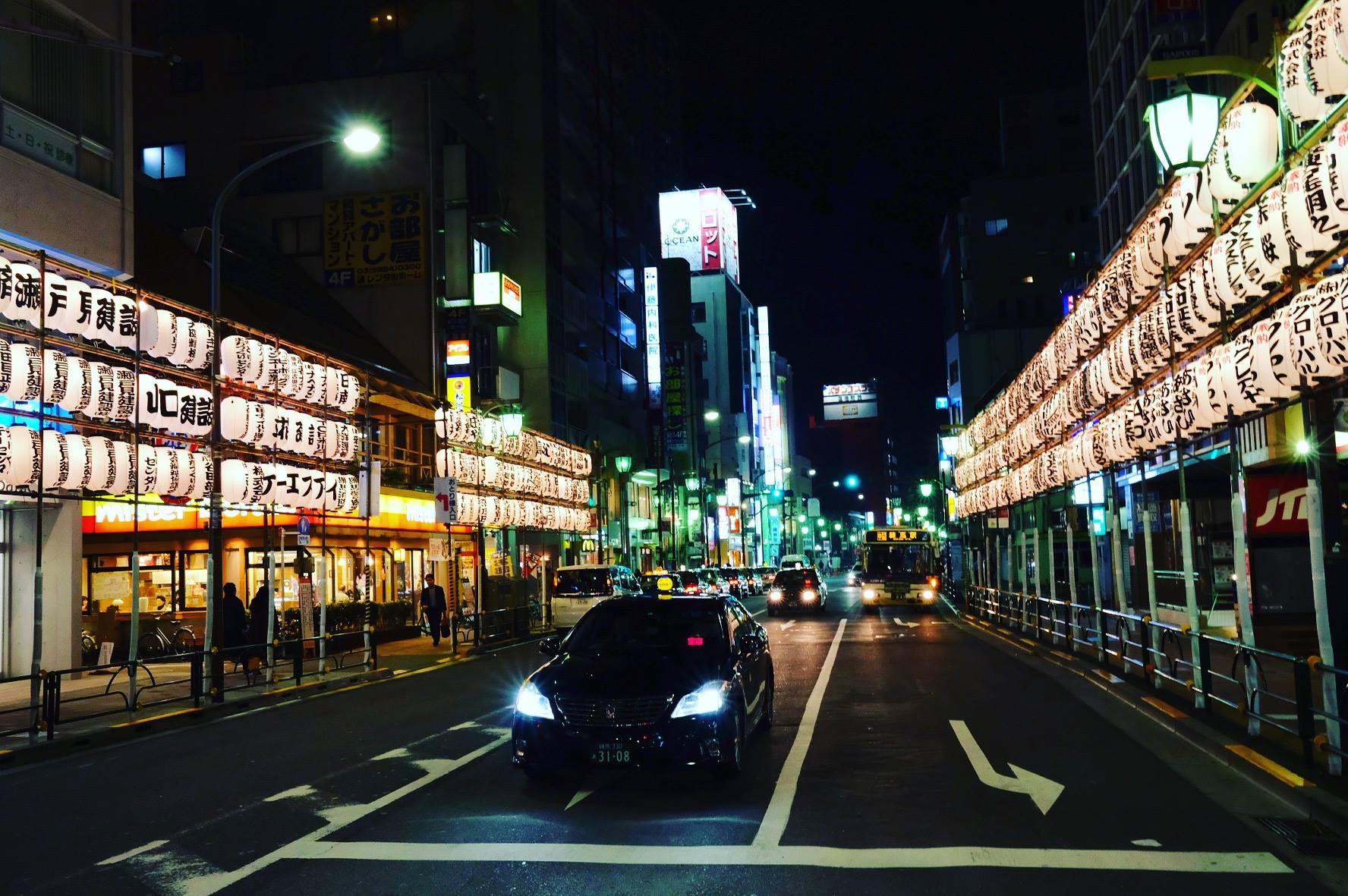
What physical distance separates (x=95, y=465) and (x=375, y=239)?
27795 millimetres

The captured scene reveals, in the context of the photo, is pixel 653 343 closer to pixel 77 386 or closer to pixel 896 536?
pixel 896 536

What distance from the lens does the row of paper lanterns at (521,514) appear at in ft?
111

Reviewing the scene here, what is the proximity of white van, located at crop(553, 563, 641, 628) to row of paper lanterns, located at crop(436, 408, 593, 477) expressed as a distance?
4.39m

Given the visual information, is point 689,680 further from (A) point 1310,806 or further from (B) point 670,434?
(B) point 670,434

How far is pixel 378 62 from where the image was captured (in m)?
52.1

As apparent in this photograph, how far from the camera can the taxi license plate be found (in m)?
9.17

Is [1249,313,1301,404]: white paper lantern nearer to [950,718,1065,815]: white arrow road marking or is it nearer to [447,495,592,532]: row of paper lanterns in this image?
[950,718,1065,815]: white arrow road marking

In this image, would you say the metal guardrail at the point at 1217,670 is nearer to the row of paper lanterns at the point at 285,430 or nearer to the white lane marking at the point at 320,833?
the white lane marking at the point at 320,833

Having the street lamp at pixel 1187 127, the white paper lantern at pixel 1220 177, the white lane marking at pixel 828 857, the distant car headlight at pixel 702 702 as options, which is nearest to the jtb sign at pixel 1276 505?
the white paper lantern at pixel 1220 177

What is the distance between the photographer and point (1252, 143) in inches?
419

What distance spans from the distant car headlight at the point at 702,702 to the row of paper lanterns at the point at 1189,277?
20.0 ft

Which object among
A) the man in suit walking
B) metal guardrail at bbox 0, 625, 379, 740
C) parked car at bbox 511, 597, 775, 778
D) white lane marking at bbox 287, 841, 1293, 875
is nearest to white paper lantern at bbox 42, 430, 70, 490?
metal guardrail at bbox 0, 625, 379, 740

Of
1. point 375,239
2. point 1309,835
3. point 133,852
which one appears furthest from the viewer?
point 375,239

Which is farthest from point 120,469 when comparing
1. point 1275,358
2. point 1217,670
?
point 1217,670
